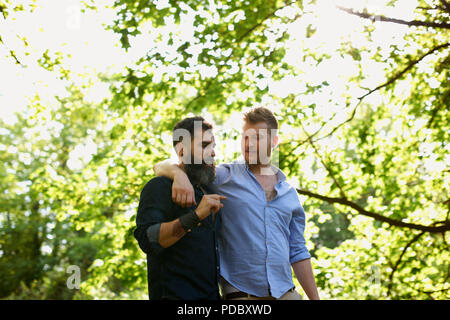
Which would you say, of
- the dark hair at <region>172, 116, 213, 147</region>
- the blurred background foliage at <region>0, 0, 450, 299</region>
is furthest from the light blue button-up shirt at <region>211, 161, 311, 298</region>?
the blurred background foliage at <region>0, 0, 450, 299</region>

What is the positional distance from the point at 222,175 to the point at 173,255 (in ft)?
2.17

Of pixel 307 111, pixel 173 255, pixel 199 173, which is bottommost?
pixel 173 255

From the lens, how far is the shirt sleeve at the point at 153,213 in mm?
1911

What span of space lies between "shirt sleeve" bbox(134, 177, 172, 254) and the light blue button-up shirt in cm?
42

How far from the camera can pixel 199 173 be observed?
2.21 meters

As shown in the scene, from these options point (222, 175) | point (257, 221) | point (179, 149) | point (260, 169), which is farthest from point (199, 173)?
point (260, 169)

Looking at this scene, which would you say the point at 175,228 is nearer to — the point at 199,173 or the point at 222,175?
the point at 199,173

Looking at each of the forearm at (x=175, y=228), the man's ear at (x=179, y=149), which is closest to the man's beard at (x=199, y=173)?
the man's ear at (x=179, y=149)

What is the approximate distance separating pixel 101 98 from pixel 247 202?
19.1 ft

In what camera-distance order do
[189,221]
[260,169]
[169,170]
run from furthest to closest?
[260,169], [169,170], [189,221]

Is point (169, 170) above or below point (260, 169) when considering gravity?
below

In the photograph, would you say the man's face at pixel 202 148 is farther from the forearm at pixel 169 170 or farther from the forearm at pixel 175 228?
the forearm at pixel 175 228

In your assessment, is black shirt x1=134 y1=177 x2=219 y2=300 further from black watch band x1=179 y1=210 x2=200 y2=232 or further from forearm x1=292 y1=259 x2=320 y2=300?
forearm x1=292 y1=259 x2=320 y2=300
